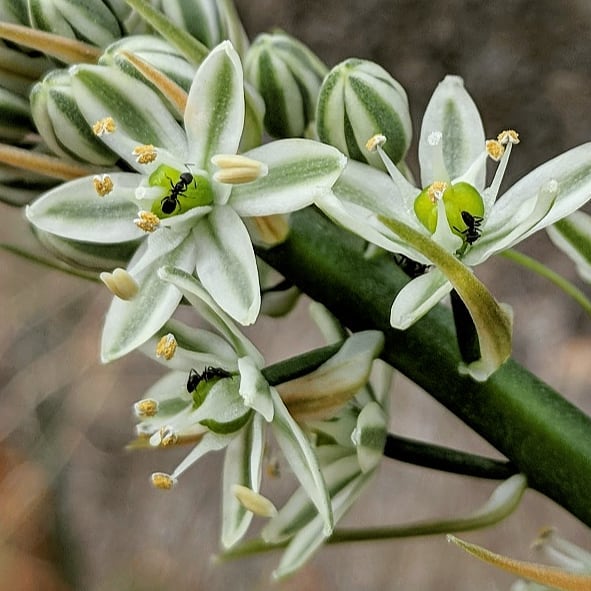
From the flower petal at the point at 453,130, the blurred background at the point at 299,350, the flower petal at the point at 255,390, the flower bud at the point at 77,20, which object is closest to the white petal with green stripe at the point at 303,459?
the flower petal at the point at 255,390

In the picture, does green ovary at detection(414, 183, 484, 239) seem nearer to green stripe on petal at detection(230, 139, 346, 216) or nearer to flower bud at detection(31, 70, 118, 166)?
green stripe on petal at detection(230, 139, 346, 216)

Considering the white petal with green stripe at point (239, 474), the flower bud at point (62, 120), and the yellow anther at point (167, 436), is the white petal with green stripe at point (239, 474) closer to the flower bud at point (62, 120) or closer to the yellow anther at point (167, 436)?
the yellow anther at point (167, 436)

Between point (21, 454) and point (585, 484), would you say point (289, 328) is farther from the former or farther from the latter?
point (585, 484)

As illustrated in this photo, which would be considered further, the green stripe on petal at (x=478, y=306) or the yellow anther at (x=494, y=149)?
the yellow anther at (x=494, y=149)

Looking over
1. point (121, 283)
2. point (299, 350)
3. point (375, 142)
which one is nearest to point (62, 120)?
point (121, 283)

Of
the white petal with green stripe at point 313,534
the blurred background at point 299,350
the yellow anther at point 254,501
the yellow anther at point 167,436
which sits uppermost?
the yellow anther at point 167,436

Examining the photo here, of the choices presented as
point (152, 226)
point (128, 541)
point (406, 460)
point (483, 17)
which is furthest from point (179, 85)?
point (128, 541)

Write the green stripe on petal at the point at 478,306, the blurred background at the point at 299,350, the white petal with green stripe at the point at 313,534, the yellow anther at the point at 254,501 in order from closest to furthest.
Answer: the green stripe on petal at the point at 478,306 < the yellow anther at the point at 254,501 < the white petal with green stripe at the point at 313,534 < the blurred background at the point at 299,350
